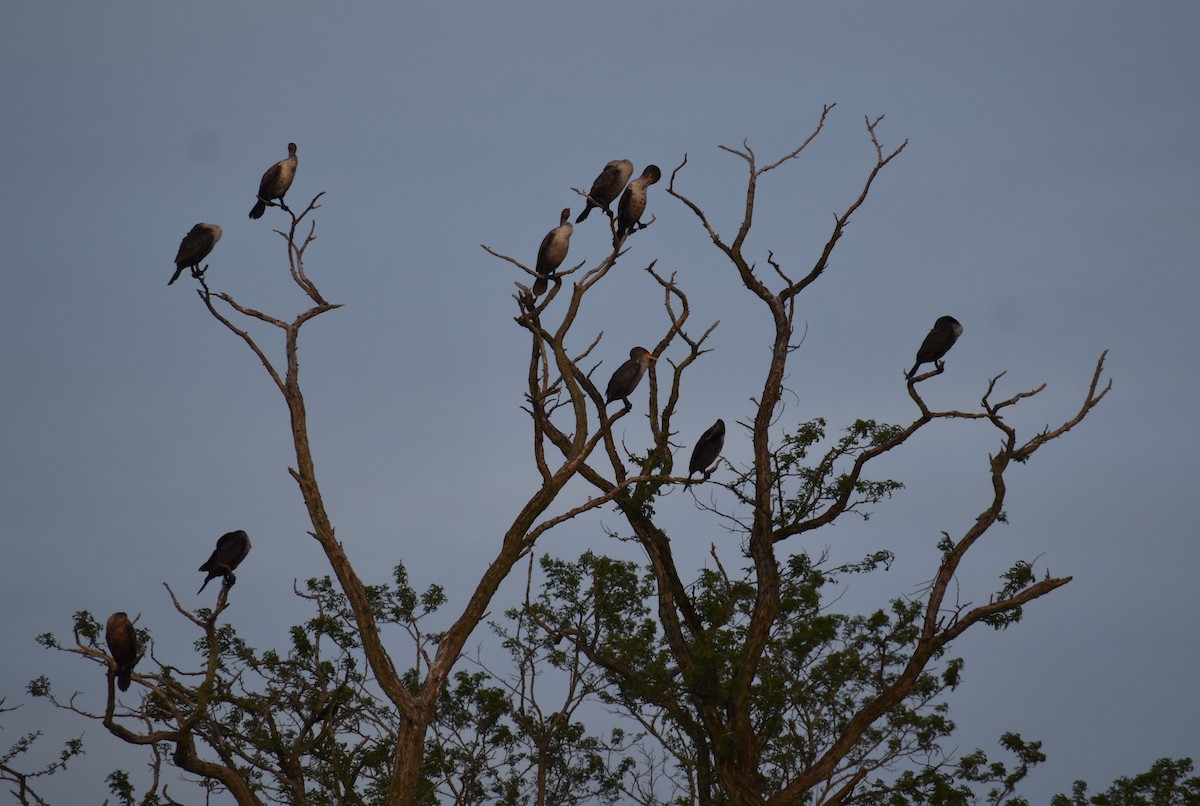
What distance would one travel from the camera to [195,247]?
1149 centimetres

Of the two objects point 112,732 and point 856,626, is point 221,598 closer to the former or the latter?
point 112,732

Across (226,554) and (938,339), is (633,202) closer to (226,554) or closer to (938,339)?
(938,339)

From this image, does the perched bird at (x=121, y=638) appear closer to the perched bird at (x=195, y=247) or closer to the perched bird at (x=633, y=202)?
the perched bird at (x=195, y=247)

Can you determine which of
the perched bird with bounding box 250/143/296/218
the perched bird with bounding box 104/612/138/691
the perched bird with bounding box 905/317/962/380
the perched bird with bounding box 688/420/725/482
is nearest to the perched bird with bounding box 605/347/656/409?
the perched bird with bounding box 688/420/725/482

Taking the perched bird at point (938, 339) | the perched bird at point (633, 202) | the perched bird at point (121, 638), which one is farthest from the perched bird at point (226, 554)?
the perched bird at point (938, 339)

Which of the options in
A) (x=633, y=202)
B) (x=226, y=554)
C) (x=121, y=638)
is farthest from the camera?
(x=633, y=202)

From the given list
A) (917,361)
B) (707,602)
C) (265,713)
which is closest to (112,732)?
(265,713)

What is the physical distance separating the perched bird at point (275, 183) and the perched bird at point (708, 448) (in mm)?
4967

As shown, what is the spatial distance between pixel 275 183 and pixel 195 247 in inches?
42.0

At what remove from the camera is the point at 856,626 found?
1516cm

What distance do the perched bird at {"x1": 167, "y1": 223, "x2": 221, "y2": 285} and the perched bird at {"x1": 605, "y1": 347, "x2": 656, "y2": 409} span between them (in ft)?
13.8

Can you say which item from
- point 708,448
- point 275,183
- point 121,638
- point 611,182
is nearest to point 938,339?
point 708,448

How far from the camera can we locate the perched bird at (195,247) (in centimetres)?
1148

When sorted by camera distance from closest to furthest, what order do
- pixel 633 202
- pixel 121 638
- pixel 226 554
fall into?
pixel 121 638 → pixel 226 554 → pixel 633 202
